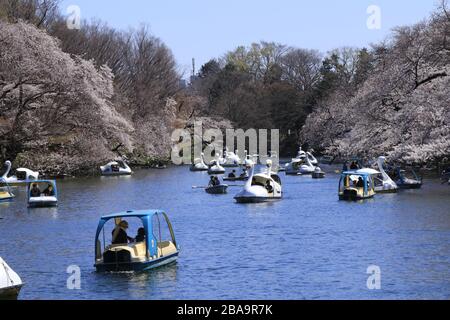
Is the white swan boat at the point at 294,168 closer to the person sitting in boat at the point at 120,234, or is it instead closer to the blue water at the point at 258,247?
the blue water at the point at 258,247

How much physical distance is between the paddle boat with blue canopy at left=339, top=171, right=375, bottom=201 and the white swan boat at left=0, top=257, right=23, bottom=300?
30375 millimetres

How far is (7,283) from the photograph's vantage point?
75.9 ft

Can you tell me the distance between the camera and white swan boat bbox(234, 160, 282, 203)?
167 ft

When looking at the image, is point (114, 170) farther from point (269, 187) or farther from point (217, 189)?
point (269, 187)

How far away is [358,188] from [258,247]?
1937 centimetres

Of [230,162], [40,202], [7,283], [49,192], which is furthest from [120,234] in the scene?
[230,162]

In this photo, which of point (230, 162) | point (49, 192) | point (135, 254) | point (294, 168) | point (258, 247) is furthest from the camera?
point (230, 162)

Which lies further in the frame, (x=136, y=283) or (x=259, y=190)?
(x=259, y=190)

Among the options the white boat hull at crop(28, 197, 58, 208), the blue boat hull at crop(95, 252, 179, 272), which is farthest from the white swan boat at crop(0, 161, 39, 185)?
the blue boat hull at crop(95, 252, 179, 272)

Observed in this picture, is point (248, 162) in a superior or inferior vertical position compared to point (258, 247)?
superior

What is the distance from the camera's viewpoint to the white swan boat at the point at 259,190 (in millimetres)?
50969
